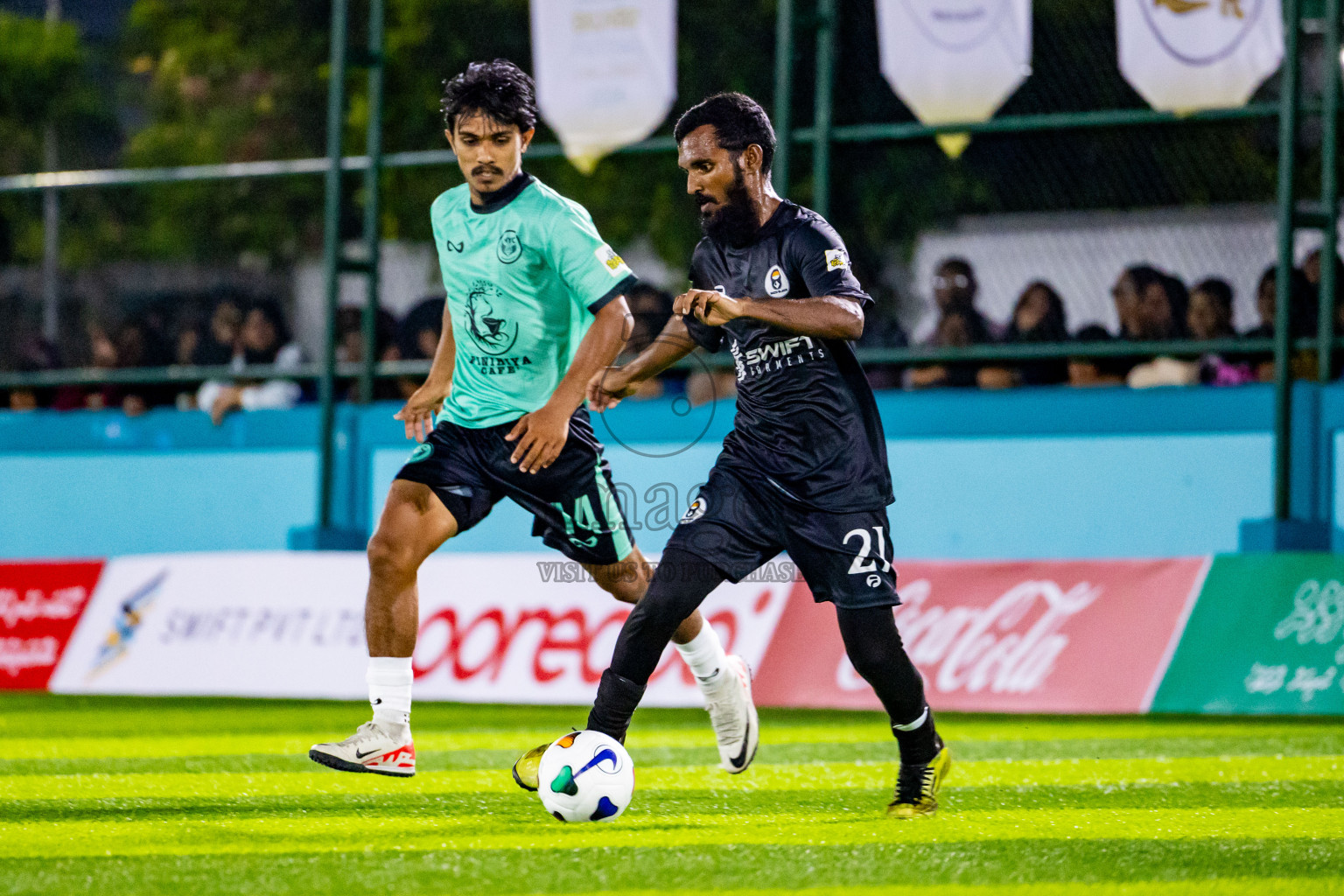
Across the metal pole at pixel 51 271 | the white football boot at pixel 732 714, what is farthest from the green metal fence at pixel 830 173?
the white football boot at pixel 732 714

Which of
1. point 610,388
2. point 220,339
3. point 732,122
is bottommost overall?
point 220,339

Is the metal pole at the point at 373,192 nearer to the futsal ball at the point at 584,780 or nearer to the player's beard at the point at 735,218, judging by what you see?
the player's beard at the point at 735,218

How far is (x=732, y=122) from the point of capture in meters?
5.47

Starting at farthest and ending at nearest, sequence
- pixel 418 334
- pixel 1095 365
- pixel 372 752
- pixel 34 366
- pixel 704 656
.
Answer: pixel 34 366 < pixel 418 334 < pixel 1095 365 < pixel 704 656 < pixel 372 752

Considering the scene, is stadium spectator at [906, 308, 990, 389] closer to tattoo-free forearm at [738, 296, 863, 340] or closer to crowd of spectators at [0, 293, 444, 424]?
crowd of spectators at [0, 293, 444, 424]

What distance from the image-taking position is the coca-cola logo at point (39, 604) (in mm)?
12352

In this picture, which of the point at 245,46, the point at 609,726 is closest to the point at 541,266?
the point at 609,726

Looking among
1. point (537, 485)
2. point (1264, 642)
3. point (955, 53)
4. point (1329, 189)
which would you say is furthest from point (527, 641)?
point (1329, 189)

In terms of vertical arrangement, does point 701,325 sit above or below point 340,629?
above

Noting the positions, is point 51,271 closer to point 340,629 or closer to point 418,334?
point 418,334

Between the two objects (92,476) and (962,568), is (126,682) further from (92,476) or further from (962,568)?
(962,568)

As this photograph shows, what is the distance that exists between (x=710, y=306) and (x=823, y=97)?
775cm

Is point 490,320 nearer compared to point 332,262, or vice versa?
point 490,320

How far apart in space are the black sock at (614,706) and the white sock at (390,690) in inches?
38.9
